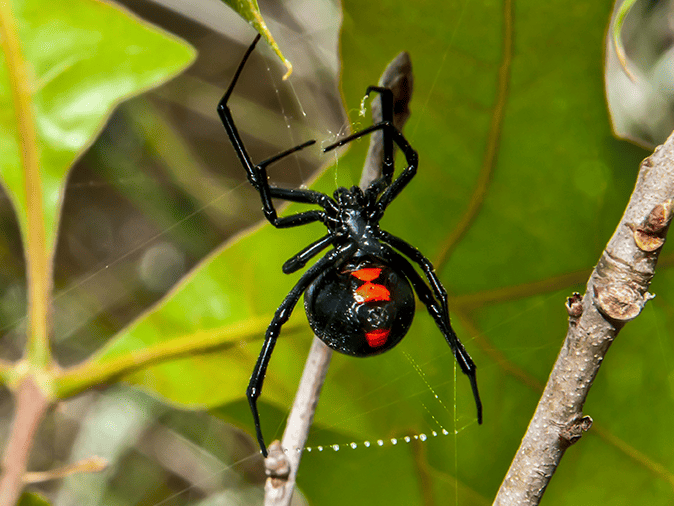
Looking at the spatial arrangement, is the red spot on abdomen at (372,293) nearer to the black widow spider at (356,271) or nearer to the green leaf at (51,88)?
the black widow spider at (356,271)

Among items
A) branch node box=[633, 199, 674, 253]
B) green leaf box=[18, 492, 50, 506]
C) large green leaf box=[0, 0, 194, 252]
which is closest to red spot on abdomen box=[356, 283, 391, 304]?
branch node box=[633, 199, 674, 253]

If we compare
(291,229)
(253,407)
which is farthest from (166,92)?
(253,407)

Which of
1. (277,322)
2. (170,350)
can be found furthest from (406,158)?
(170,350)

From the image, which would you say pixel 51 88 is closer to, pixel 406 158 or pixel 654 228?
pixel 406 158

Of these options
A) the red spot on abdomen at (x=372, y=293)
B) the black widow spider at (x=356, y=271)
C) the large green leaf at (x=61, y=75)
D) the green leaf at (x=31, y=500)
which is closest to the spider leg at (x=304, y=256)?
the black widow spider at (x=356, y=271)

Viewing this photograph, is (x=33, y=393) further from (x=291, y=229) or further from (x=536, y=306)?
(x=536, y=306)
